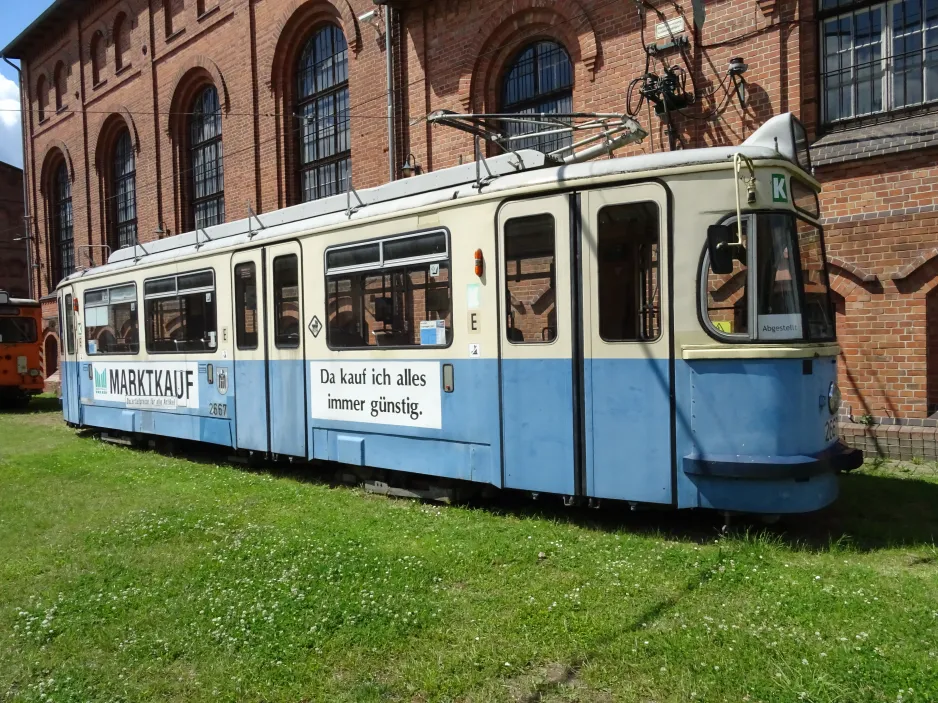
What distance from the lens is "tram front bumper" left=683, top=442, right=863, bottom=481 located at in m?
5.37

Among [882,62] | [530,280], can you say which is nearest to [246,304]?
[530,280]

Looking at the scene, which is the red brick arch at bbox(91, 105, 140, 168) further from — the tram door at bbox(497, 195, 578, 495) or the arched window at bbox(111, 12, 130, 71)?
the tram door at bbox(497, 195, 578, 495)

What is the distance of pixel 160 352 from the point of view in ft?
35.2

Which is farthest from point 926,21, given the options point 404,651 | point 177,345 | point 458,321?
point 177,345

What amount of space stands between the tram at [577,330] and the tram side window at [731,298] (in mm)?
15

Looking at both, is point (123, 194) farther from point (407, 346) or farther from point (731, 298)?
point (731, 298)

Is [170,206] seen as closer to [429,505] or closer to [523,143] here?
[523,143]

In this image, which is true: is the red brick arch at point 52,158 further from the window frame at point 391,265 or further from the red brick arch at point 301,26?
the window frame at point 391,265

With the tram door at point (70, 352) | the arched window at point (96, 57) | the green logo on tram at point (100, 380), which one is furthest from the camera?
the arched window at point (96, 57)

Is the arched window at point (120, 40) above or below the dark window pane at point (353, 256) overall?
above

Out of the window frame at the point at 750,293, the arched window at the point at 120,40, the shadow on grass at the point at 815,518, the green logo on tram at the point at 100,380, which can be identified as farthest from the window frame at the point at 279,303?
the arched window at the point at 120,40

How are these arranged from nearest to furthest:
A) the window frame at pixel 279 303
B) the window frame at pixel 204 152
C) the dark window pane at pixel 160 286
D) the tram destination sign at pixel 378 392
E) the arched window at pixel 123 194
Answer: the tram destination sign at pixel 378 392
the window frame at pixel 279 303
the dark window pane at pixel 160 286
the window frame at pixel 204 152
the arched window at pixel 123 194

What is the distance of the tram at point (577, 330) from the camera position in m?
5.52

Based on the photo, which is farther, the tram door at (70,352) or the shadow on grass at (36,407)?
the shadow on grass at (36,407)
